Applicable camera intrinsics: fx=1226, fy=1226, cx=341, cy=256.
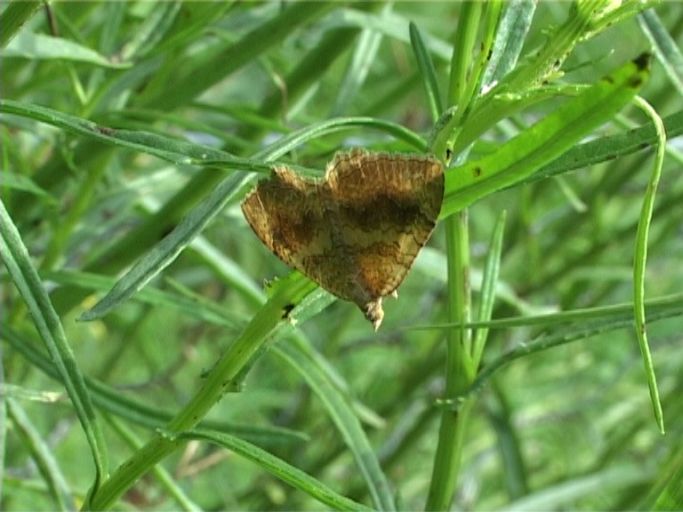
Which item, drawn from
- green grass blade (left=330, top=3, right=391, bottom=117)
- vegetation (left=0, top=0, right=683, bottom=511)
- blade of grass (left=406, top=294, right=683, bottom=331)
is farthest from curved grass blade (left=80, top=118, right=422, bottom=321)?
green grass blade (left=330, top=3, right=391, bottom=117)

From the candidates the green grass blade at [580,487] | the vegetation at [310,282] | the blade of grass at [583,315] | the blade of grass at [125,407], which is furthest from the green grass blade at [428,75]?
the green grass blade at [580,487]

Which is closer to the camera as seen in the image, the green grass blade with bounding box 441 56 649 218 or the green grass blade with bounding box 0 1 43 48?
the green grass blade with bounding box 441 56 649 218

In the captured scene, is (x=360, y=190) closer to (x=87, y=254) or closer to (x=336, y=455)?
(x=87, y=254)

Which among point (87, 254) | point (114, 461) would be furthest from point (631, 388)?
point (87, 254)

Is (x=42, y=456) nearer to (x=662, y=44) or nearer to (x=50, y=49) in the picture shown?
(x=50, y=49)

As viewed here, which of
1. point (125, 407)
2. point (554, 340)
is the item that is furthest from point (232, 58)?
point (554, 340)

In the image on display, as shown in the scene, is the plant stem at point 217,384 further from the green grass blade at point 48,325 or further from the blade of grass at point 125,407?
the blade of grass at point 125,407

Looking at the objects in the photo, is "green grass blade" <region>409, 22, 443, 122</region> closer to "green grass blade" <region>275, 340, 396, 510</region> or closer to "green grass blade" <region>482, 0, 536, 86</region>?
"green grass blade" <region>482, 0, 536, 86</region>
